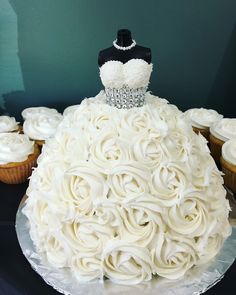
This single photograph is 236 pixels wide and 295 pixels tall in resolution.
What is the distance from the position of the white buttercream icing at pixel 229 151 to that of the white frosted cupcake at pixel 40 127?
0.95 m

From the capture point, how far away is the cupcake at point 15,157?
1.86 meters

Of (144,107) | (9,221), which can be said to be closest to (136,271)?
(144,107)

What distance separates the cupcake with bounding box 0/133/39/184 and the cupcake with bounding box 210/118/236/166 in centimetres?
100

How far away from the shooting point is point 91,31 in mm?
2283

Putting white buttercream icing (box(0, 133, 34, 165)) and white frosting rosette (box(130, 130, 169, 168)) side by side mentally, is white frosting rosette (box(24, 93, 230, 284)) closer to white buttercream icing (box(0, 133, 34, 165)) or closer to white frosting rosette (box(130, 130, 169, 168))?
white frosting rosette (box(130, 130, 169, 168))

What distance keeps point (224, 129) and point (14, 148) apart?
1.15 metres

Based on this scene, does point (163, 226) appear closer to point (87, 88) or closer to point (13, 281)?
point (13, 281)

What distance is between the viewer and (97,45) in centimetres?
233

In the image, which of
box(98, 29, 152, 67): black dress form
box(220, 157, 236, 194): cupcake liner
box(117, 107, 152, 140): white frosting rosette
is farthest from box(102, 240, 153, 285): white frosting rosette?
box(220, 157, 236, 194): cupcake liner

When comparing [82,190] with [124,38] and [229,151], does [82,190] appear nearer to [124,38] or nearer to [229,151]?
[124,38]

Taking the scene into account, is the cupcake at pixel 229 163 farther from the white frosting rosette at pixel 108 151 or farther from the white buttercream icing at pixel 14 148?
the white buttercream icing at pixel 14 148

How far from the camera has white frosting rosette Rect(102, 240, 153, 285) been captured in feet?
3.89

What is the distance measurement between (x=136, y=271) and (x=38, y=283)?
0.38 meters

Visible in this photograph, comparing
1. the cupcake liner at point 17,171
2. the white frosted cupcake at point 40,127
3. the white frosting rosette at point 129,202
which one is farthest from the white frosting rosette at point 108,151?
the white frosted cupcake at point 40,127
